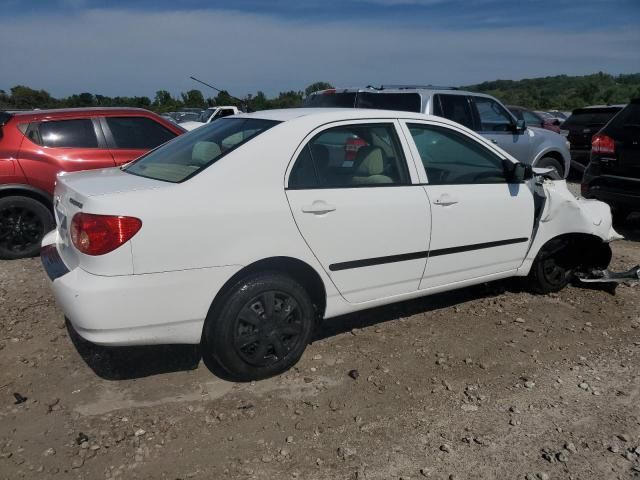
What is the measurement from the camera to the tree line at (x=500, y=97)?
2847 cm

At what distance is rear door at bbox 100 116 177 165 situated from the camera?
21.3 feet

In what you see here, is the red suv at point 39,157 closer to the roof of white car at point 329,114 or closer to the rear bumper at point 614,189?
the roof of white car at point 329,114

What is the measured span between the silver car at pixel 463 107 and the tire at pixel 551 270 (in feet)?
10.9

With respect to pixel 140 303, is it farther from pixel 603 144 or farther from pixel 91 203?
pixel 603 144

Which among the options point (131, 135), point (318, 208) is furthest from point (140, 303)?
point (131, 135)

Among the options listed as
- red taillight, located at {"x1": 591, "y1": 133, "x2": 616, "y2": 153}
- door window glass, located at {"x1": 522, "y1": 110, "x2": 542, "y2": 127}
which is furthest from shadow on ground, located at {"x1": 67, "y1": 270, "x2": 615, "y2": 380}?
door window glass, located at {"x1": 522, "y1": 110, "x2": 542, "y2": 127}

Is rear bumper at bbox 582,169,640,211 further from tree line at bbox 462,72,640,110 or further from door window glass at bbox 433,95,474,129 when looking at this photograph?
tree line at bbox 462,72,640,110

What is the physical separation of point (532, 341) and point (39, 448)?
3233mm

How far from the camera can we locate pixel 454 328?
171 inches

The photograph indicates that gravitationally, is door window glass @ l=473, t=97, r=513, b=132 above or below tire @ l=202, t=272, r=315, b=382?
above

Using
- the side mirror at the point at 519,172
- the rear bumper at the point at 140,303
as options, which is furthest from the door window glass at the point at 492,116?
the rear bumper at the point at 140,303

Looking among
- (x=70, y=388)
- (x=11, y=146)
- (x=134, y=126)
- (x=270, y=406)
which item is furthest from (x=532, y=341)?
(x=11, y=146)

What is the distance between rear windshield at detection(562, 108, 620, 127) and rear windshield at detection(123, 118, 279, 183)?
10.8m

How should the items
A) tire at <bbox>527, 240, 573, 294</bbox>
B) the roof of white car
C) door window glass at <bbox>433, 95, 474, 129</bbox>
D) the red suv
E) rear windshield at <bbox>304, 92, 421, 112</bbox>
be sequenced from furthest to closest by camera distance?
door window glass at <bbox>433, 95, 474, 129</bbox> → rear windshield at <bbox>304, 92, 421, 112</bbox> → the red suv → tire at <bbox>527, 240, 573, 294</bbox> → the roof of white car
